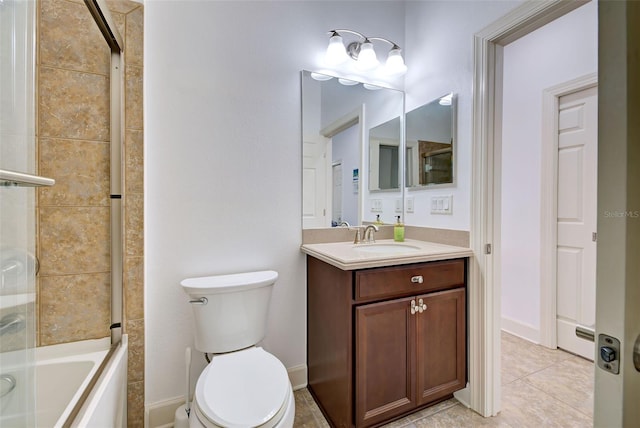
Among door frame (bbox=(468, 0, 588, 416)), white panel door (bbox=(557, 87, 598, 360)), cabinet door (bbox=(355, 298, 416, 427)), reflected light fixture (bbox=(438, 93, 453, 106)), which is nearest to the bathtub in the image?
cabinet door (bbox=(355, 298, 416, 427))

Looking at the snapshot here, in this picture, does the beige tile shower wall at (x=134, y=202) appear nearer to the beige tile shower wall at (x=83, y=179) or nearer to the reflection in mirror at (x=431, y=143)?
the beige tile shower wall at (x=83, y=179)

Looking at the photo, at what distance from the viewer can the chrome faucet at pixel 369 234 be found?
196 centimetres

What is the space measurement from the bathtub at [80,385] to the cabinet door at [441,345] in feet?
4.33

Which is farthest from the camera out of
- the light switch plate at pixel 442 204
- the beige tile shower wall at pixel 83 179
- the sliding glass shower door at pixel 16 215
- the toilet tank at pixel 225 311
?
the light switch plate at pixel 442 204

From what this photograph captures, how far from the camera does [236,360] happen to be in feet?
4.28

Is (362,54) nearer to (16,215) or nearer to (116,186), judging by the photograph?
(116,186)

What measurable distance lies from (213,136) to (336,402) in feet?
4.90

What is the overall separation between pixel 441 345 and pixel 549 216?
151 centimetres

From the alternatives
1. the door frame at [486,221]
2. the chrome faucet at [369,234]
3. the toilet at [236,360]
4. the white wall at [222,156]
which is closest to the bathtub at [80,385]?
the white wall at [222,156]

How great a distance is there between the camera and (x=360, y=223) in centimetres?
203

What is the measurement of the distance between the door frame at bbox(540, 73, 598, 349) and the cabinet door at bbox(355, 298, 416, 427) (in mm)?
1548

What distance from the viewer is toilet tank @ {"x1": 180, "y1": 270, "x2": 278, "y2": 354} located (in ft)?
4.54

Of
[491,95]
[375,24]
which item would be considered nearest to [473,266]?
[491,95]

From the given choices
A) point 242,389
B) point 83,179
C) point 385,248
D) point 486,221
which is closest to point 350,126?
point 385,248
